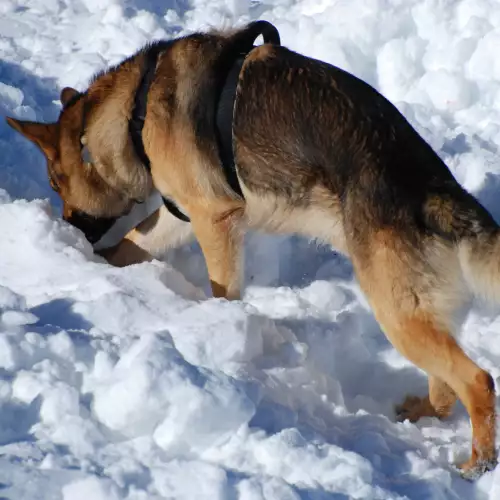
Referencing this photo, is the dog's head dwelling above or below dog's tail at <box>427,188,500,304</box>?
below

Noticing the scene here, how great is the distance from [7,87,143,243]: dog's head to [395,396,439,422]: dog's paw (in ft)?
6.40

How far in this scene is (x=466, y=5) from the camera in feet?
21.5

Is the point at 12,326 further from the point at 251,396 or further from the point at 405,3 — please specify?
the point at 405,3

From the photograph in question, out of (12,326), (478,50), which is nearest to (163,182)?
(12,326)

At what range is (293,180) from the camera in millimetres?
3840

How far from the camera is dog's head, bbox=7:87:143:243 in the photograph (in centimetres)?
430

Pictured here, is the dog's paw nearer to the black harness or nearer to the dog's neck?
the black harness

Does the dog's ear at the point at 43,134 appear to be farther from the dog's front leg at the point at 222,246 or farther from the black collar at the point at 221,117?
the dog's front leg at the point at 222,246

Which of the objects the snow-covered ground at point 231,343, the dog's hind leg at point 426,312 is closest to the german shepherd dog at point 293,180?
the dog's hind leg at point 426,312

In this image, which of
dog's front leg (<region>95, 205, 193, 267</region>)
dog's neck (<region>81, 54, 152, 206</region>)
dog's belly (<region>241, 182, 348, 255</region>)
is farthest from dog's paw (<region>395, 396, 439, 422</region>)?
dog's neck (<region>81, 54, 152, 206</region>)

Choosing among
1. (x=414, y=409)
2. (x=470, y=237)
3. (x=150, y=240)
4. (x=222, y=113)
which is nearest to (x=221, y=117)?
(x=222, y=113)

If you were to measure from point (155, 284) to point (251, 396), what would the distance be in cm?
118

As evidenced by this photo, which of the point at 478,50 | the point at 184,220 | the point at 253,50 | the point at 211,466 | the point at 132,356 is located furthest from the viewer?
the point at 478,50

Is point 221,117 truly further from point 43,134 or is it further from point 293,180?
point 43,134
